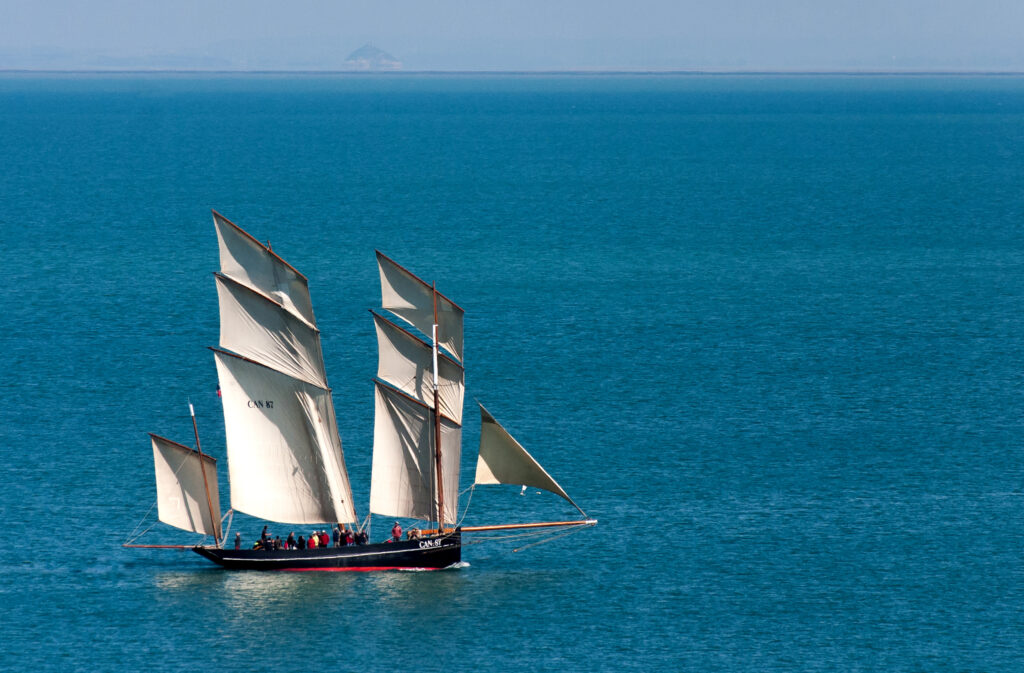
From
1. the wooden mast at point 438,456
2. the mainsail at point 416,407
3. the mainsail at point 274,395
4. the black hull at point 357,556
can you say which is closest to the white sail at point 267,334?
the mainsail at point 274,395

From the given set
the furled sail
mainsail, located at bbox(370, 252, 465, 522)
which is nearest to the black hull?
mainsail, located at bbox(370, 252, 465, 522)

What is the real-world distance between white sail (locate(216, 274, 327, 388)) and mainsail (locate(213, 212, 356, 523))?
0.05 metres

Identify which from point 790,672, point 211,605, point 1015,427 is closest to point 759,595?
point 790,672

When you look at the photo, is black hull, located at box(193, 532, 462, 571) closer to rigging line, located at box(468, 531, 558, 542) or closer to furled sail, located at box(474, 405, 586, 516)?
furled sail, located at box(474, 405, 586, 516)

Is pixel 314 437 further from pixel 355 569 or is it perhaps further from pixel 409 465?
pixel 355 569

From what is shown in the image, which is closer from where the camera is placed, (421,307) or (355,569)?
(421,307)

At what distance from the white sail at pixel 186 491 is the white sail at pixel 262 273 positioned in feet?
30.7

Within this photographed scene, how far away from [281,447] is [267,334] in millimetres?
6687

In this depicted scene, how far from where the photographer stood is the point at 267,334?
90.8 metres

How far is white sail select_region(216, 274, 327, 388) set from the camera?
90.0 meters

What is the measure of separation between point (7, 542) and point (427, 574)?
78.3 feet

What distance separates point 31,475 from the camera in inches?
4134

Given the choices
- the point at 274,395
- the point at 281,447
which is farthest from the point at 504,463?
the point at 274,395

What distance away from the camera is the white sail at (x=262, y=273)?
89.0 m
